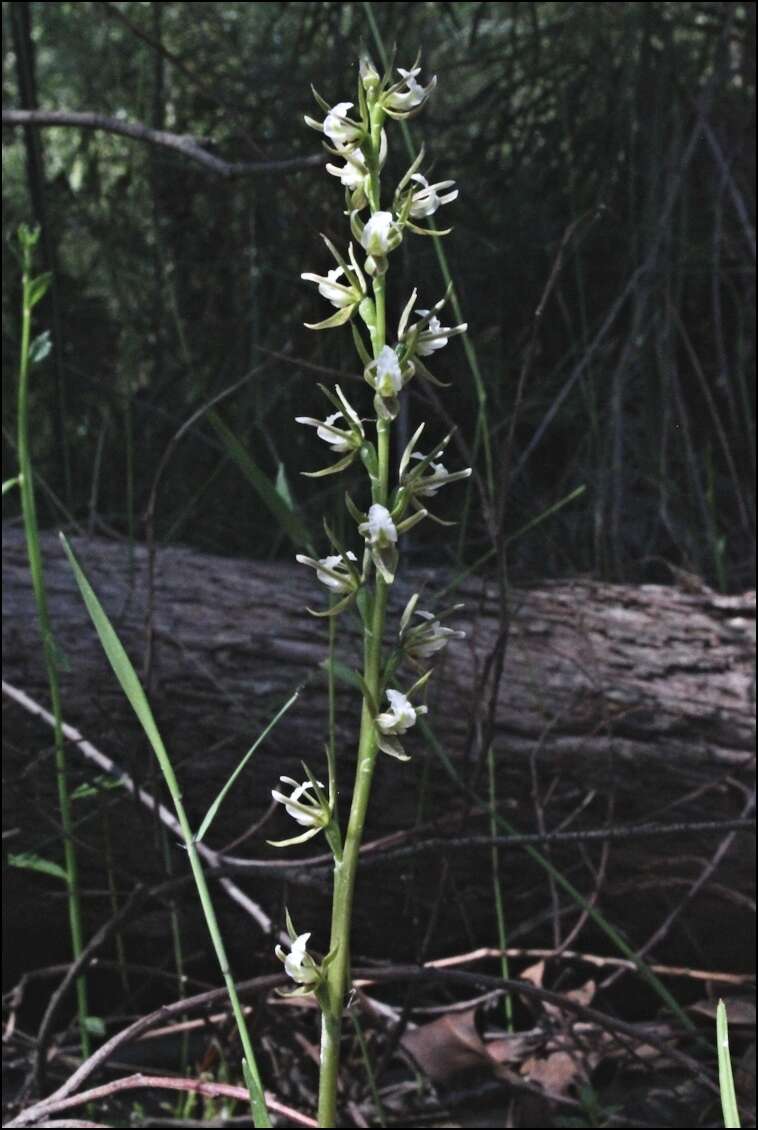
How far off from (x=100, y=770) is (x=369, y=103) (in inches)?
43.9

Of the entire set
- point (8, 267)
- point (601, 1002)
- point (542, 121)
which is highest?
point (542, 121)

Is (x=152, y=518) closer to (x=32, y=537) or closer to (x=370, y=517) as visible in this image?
(x=32, y=537)

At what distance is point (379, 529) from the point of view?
57 centimetres

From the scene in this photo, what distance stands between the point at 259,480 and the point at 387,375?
24 cm

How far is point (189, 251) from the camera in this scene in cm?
299

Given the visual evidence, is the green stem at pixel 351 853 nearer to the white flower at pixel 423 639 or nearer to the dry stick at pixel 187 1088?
the white flower at pixel 423 639

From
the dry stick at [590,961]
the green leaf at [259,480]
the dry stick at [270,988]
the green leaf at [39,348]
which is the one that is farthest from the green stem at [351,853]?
the dry stick at [590,961]

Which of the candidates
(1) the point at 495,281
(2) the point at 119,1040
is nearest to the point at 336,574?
(2) the point at 119,1040

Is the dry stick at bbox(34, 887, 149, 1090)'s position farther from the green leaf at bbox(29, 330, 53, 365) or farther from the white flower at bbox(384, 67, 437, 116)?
the white flower at bbox(384, 67, 437, 116)

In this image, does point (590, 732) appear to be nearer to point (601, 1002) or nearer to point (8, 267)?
point (601, 1002)

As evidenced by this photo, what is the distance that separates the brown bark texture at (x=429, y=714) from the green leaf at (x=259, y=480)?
1.97 ft

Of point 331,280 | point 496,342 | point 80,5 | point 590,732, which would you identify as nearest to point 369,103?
point 331,280

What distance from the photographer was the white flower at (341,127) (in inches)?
23.2

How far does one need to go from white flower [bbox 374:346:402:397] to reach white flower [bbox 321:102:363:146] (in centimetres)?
10
